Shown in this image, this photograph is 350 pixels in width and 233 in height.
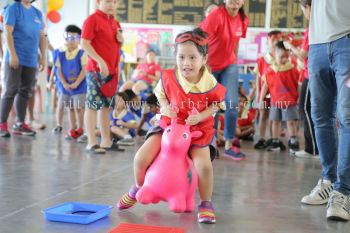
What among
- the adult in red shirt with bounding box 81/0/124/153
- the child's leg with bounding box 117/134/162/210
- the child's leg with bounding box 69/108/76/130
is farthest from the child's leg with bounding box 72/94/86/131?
the child's leg with bounding box 117/134/162/210

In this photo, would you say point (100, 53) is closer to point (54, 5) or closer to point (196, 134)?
point (196, 134)

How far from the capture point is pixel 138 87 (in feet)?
19.6

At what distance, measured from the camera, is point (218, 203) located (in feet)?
7.65

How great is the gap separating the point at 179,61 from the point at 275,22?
249 inches

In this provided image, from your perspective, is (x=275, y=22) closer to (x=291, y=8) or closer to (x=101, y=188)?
(x=291, y=8)

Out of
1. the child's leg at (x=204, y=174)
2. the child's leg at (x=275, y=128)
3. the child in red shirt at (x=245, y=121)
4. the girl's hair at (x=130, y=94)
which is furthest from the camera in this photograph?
the child in red shirt at (x=245, y=121)

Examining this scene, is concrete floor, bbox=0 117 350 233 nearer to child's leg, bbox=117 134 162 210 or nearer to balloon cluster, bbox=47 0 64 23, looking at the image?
child's leg, bbox=117 134 162 210

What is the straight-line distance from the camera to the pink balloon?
6.63ft

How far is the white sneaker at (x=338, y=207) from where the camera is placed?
2072 mm

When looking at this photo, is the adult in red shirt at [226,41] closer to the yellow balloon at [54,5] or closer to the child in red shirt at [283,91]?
the child in red shirt at [283,91]

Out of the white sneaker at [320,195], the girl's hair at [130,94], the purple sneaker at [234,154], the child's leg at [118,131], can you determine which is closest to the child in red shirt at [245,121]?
the girl's hair at [130,94]

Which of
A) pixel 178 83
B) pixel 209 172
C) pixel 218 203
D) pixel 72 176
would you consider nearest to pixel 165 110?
pixel 178 83

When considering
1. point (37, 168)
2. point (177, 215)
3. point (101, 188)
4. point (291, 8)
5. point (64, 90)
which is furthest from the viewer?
point (291, 8)

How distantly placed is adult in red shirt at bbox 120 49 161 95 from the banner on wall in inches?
55.2
